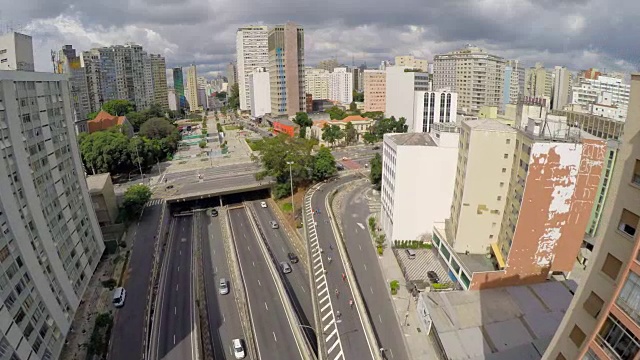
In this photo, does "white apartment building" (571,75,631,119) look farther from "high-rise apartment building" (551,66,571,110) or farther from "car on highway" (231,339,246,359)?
"car on highway" (231,339,246,359)

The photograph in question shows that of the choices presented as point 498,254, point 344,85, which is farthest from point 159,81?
point 498,254

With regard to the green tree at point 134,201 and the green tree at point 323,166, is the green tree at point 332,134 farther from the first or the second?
the green tree at point 134,201

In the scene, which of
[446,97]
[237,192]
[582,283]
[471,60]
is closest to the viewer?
[582,283]

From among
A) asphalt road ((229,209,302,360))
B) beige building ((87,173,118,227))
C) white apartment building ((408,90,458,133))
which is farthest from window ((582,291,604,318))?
white apartment building ((408,90,458,133))

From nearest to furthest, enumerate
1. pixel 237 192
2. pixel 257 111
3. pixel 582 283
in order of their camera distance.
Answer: pixel 582 283 < pixel 237 192 < pixel 257 111

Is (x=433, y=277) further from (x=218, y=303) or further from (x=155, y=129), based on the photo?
(x=155, y=129)

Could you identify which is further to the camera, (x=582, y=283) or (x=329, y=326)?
(x=329, y=326)

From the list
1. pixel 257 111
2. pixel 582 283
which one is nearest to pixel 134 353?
pixel 582 283

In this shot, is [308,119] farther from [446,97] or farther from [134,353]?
[134,353]
